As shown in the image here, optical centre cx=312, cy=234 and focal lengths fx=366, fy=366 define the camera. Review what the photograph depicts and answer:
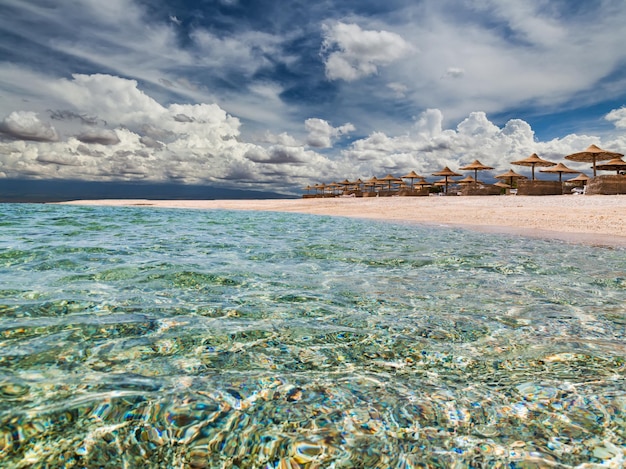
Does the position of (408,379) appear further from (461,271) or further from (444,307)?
(461,271)

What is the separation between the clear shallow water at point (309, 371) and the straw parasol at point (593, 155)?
30.7m

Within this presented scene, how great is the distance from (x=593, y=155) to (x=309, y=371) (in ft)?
118

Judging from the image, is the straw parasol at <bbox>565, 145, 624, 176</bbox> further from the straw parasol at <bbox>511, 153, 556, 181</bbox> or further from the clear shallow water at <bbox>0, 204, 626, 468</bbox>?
the clear shallow water at <bbox>0, 204, 626, 468</bbox>

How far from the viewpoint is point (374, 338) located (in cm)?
288

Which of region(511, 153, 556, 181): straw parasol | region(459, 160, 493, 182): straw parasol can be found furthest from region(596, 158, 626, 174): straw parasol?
region(459, 160, 493, 182): straw parasol

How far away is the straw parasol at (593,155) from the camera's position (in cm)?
2889

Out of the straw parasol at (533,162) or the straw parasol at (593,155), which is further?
the straw parasol at (533,162)

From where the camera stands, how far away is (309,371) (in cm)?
233

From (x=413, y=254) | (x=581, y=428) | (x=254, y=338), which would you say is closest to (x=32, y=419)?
(x=254, y=338)

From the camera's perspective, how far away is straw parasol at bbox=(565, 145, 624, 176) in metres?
28.9

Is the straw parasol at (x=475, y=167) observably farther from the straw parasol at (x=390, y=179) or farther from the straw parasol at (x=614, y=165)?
the straw parasol at (x=390, y=179)

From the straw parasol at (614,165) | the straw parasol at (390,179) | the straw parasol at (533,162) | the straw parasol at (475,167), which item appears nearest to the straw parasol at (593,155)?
the straw parasol at (614,165)

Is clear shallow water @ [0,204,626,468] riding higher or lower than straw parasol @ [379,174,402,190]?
lower

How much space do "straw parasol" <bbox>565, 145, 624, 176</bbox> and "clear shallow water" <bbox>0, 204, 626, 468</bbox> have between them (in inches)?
1208
